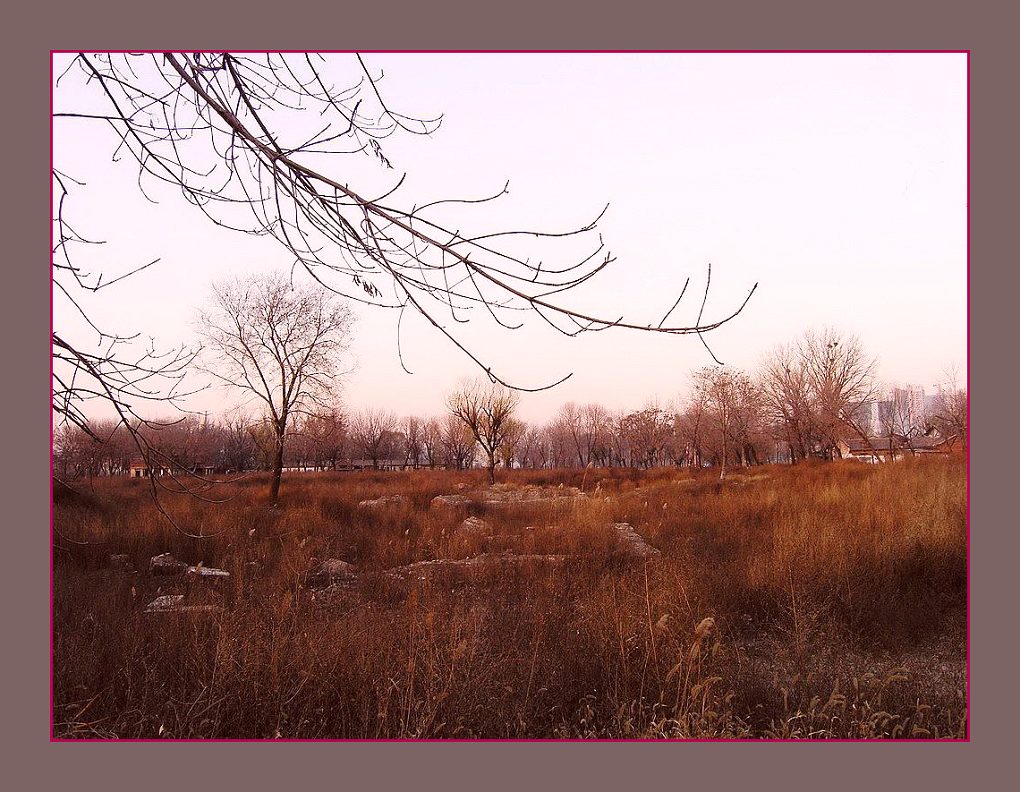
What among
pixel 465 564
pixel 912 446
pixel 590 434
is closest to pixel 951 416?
pixel 912 446

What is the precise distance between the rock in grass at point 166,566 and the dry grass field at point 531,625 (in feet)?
0.34

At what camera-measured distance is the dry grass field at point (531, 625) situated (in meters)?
3.45

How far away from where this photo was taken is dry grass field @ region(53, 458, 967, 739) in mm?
3447

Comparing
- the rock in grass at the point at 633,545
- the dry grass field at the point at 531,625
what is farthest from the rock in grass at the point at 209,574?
the rock in grass at the point at 633,545

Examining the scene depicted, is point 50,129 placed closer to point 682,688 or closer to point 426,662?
point 426,662

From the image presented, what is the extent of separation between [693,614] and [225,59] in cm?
492

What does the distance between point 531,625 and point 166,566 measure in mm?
5543

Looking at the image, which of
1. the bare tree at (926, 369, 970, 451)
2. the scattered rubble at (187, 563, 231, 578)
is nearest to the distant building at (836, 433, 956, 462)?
the bare tree at (926, 369, 970, 451)

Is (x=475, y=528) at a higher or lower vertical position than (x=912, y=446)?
lower

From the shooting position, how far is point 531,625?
4.96 metres

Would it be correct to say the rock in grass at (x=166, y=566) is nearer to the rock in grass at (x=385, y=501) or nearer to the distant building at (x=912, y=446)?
the rock in grass at (x=385, y=501)

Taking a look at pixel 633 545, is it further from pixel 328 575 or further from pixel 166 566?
pixel 166 566

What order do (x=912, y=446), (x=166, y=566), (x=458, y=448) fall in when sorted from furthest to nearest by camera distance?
(x=458, y=448)
(x=912, y=446)
(x=166, y=566)

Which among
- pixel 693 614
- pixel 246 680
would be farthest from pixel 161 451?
pixel 693 614
